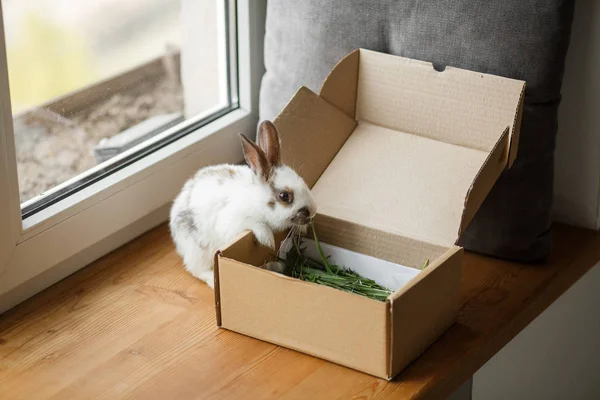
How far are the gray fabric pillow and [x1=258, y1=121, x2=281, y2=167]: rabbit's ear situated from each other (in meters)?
0.29

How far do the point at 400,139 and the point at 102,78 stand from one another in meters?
0.51

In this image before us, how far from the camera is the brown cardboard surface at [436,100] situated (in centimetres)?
140

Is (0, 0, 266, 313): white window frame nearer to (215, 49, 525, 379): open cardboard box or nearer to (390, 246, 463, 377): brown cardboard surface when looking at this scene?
(215, 49, 525, 379): open cardboard box

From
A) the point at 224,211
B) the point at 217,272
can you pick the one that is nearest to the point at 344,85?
the point at 224,211

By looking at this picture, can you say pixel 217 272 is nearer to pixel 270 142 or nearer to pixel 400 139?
pixel 270 142

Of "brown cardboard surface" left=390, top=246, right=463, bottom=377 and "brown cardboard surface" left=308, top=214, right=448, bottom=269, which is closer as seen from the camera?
"brown cardboard surface" left=390, top=246, right=463, bottom=377

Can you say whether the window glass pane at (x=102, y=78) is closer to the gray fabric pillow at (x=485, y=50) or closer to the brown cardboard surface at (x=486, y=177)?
the gray fabric pillow at (x=485, y=50)

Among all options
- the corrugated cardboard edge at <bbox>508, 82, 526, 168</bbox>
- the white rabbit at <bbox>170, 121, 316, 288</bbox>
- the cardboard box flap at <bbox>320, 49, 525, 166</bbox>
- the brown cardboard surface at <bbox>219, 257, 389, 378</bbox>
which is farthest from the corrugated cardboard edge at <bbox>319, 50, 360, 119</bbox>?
the brown cardboard surface at <bbox>219, 257, 389, 378</bbox>

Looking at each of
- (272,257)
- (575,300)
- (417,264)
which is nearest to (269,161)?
(272,257)

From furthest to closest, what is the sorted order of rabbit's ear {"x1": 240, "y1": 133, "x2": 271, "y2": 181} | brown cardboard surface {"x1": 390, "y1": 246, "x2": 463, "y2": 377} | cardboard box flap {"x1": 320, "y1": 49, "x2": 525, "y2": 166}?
cardboard box flap {"x1": 320, "y1": 49, "x2": 525, "y2": 166} < rabbit's ear {"x1": 240, "y1": 133, "x2": 271, "y2": 181} < brown cardboard surface {"x1": 390, "y1": 246, "x2": 463, "y2": 377}

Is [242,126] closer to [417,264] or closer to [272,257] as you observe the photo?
[272,257]

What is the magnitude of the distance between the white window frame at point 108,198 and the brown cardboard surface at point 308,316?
307mm

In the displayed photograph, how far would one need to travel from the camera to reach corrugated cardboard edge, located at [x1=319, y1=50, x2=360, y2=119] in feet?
4.87

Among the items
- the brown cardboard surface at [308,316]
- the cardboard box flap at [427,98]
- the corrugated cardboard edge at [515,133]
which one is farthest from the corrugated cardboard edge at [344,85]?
the brown cardboard surface at [308,316]
